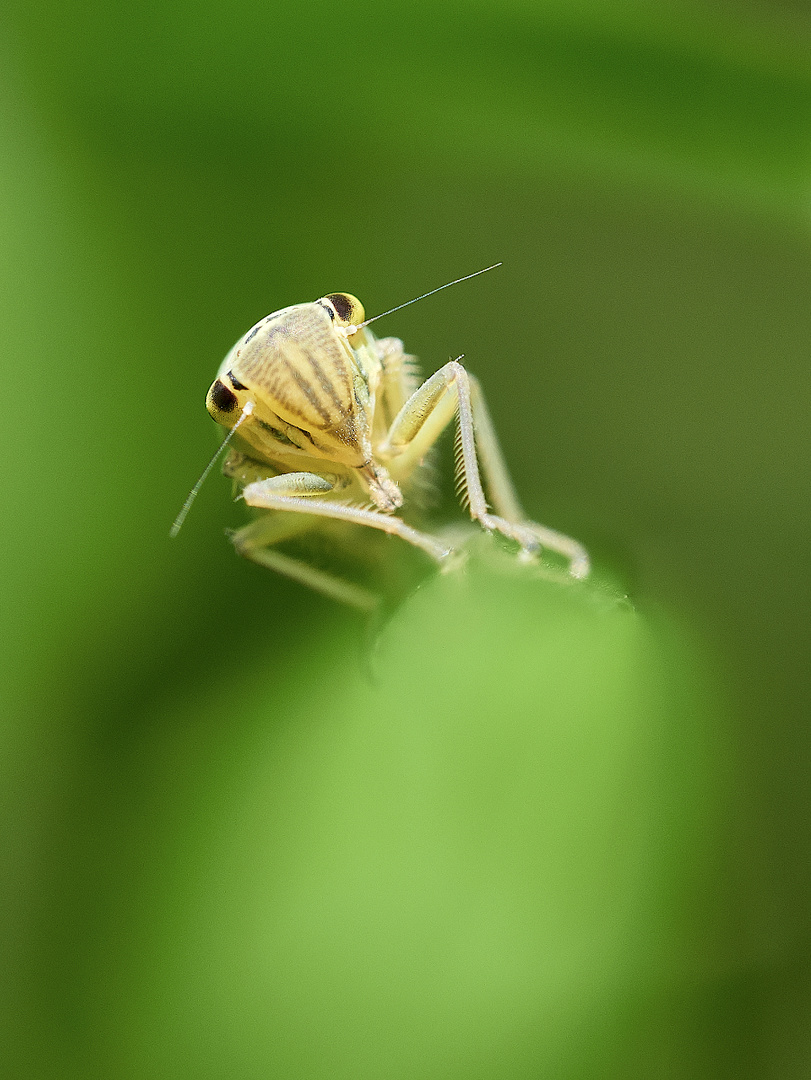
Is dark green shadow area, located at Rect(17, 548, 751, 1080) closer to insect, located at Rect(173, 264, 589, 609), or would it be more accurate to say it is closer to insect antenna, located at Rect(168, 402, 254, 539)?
insect, located at Rect(173, 264, 589, 609)

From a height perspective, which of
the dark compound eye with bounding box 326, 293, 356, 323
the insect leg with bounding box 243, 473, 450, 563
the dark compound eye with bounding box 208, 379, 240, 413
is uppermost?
the dark compound eye with bounding box 326, 293, 356, 323

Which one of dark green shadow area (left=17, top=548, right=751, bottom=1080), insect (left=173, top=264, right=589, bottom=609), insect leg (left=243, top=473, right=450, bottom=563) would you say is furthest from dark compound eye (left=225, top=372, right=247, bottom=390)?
dark green shadow area (left=17, top=548, right=751, bottom=1080)

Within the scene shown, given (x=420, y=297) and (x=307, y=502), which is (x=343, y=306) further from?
(x=307, y=502)

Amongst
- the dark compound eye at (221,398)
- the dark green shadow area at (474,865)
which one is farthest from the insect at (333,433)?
the dark green shadow area at (474,865)

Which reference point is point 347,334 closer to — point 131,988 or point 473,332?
point 473,332

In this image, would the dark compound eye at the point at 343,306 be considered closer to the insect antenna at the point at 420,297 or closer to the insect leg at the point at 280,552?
the insect antenna at the point at 420,297

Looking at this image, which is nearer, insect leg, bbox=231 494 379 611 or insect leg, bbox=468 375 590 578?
insect leg, bbox=231 494 379 611
